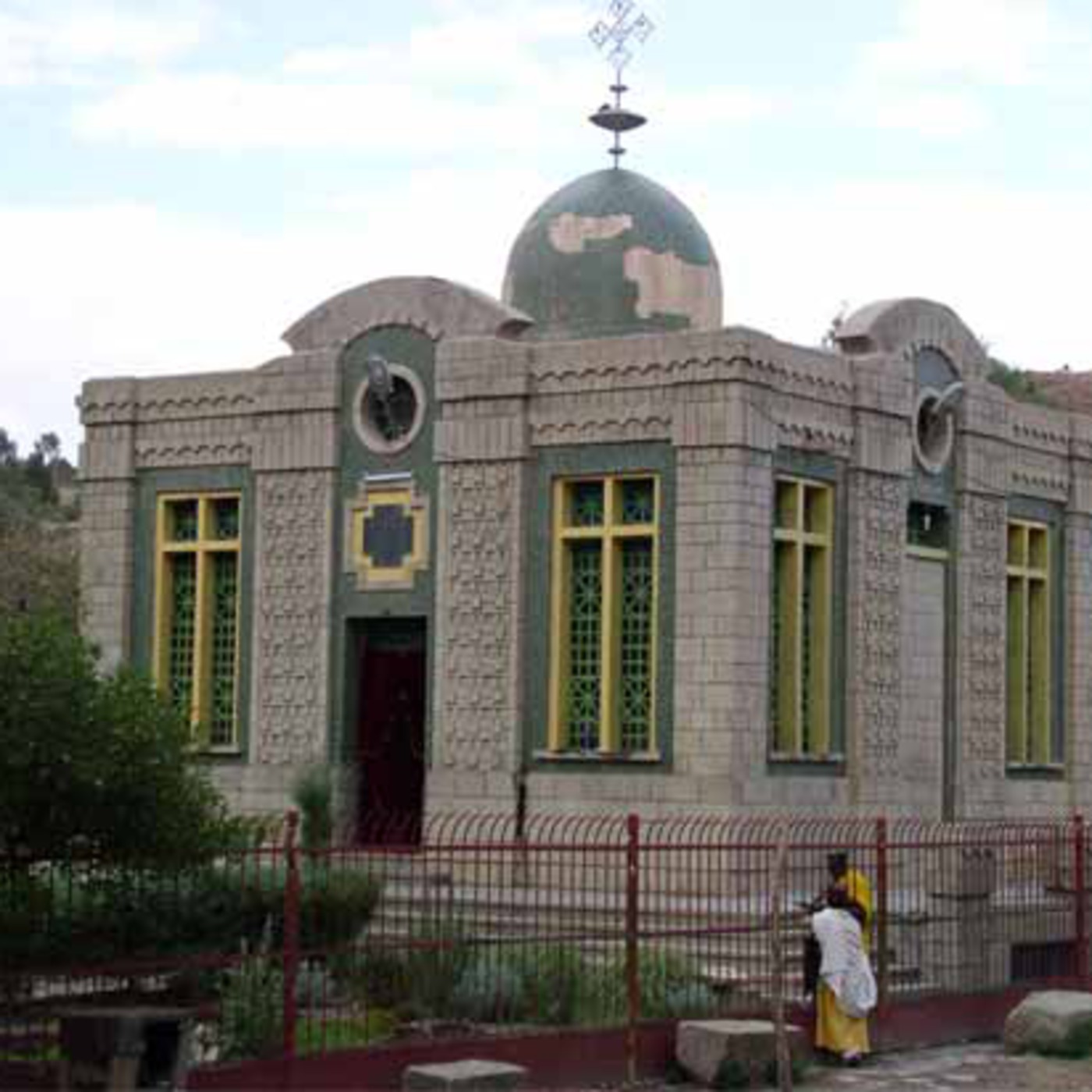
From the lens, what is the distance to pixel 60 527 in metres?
59.5

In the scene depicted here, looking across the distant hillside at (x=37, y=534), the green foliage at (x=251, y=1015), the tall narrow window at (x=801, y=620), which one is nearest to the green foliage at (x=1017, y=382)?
the distant hillside at (x=37, y=534)

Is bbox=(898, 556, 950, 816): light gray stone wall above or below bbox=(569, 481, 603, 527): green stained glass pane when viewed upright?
below

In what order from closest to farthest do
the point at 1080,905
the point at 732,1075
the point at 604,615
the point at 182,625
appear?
the point at 732,1075
the point at 1080,905
the point at 604,615
the point at 182,625

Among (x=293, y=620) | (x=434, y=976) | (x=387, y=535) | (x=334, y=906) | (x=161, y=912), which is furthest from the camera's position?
(x=293, y=620)

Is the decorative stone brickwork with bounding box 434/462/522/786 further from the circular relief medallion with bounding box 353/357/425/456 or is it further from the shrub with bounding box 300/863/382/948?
the shrub with bounding box 300/863/382/948

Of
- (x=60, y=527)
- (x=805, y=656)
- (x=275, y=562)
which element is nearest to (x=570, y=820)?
(x=805, y=656)

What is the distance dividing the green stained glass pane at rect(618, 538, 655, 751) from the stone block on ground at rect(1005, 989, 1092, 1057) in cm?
572

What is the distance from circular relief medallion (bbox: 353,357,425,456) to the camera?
24031 millimetres

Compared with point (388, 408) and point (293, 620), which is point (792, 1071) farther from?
point (388, 408)

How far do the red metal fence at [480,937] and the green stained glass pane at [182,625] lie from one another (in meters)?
5.50

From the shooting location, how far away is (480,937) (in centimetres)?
1516

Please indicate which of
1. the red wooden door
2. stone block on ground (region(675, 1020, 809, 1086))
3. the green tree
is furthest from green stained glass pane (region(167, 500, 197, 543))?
stone block on ground (region(675, 1020, 809, 1086))

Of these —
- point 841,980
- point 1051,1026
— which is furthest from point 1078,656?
point 841,980

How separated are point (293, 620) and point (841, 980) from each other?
31.8ft
